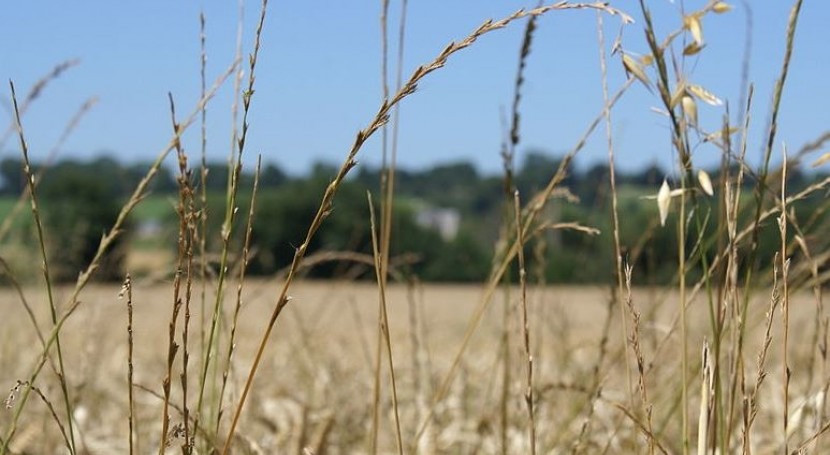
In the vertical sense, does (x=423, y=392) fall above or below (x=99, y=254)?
below

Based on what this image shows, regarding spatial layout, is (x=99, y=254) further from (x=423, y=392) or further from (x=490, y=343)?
(x=490, y=343)

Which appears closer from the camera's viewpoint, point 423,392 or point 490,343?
point 423,392

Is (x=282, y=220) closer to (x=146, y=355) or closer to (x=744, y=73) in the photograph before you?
(x=146, y=355)

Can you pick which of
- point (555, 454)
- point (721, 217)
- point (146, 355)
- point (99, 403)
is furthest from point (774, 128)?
point (146, 355)

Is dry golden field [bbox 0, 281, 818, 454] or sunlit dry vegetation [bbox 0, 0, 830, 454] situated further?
dry golden field [bbox 0, 281, 818, 454]

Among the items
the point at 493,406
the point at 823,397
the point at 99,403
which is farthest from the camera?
the point at 99,403

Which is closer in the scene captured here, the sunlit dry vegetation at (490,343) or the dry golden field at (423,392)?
the sunlit dry vegetation at (490,343)

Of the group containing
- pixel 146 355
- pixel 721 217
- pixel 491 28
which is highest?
pixel 491 28

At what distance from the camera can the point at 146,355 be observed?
505 centimetres

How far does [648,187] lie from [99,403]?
1.59m

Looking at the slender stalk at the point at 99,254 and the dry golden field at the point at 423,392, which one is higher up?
the slender stalk at the point at 99,254

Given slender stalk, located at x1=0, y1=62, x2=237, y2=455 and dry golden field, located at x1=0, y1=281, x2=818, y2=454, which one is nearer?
slender stalk, located at x1=0, y1=62, x2=237, y2=455

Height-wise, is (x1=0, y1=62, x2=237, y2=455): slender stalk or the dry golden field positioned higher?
(x1=0, y1=62, x2=237, y2=455): slender stalk

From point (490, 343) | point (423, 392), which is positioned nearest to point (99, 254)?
point (423, 392)
